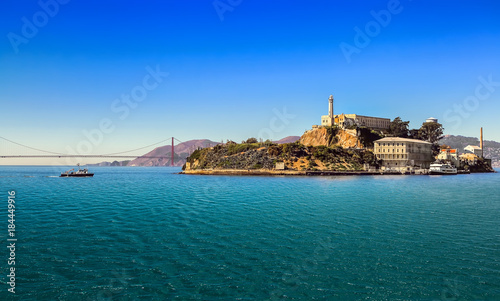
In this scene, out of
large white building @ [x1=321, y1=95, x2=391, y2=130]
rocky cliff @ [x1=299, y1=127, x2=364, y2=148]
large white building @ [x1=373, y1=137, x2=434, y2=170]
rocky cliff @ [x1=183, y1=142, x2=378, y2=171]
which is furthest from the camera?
large white building @ [x1=321, y1=95, x2=391, y2=130]

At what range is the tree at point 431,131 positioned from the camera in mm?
136625

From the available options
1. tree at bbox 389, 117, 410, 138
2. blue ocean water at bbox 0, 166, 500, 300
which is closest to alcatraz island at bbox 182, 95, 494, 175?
tree at bbox 389, 117, 410, 138

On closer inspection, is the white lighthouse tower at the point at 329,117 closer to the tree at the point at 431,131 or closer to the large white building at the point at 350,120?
the large white building at the point at 350,120

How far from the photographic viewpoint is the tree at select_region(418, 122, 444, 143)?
137 m

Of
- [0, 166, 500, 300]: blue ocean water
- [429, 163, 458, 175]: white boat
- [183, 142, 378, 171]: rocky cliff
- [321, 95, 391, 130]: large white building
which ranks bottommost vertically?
[0, 166, 500, 300]: blue ocean water

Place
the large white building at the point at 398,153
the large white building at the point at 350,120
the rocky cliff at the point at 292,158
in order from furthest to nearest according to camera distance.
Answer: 1. the large white building at the point at 350,120
2. the large white building at the point at 398,153
3. the rocky cliff at the point at 292,158

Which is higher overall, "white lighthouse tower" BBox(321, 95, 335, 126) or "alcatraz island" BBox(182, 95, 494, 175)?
"white lighthouse tower" BBox(321, 95, 335, 126)

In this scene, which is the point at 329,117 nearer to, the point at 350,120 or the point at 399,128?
the point at 350,120

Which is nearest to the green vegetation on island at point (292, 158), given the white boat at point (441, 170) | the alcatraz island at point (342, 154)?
the alcatraz island at point (342, 154)

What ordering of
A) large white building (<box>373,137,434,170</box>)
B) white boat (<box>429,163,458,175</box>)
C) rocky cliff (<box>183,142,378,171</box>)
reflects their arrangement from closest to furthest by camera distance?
1. rocky cliff (<box>183,142,378,171</box>)
2. white boat (<box>429,163,458,175</box>)
3. large white building (<box>373,137,434,170</box>)

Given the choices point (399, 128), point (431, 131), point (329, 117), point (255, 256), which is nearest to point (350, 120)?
point (329, 117)

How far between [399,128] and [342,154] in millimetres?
41570

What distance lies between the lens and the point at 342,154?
11031cm

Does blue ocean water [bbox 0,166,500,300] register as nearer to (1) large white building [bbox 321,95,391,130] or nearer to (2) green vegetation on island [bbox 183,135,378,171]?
(2) green vegetation on island [bbox 183,135,378,171]
